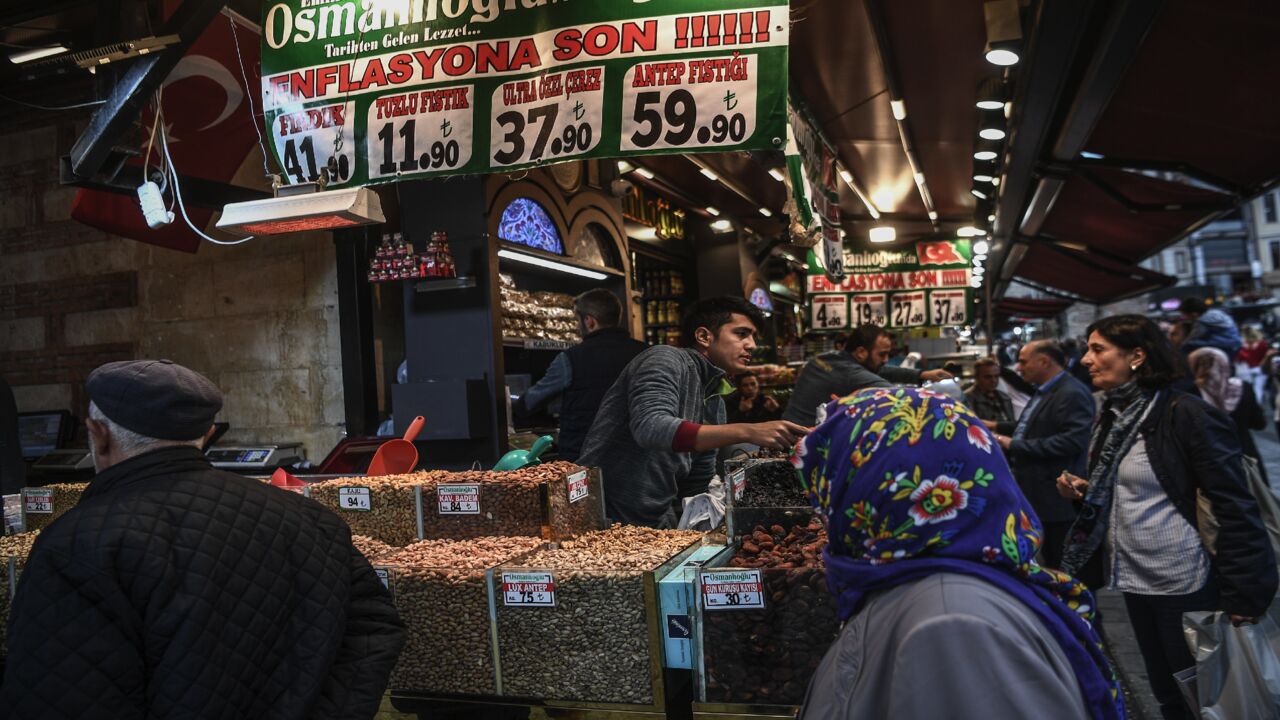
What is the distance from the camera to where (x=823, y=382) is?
5969 mm

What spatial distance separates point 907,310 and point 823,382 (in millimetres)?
8124

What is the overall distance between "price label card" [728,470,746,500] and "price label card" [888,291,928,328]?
439 inches

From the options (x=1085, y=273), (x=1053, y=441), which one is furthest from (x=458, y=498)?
(x=1085, y=273)

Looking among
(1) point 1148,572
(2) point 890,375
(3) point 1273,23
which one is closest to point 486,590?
(1) point 1148,572

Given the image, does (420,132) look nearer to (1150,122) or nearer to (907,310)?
(1150,122)

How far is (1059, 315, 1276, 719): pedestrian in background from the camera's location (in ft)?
10.5

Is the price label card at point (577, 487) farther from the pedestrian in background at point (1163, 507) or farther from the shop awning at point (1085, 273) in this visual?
the shop awning at point (1085, 273)

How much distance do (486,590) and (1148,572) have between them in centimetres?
268

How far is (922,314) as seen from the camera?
44.2ft

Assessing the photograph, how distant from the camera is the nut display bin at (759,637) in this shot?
2.34m

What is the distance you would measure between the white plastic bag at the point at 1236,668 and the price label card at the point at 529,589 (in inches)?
96.0

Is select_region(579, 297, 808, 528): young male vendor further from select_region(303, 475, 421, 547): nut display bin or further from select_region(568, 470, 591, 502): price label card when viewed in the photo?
select_region(303, 475, 421, 547): nut display bin

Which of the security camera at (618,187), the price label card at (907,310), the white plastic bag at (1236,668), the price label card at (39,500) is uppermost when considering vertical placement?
the security camera at (618,187)

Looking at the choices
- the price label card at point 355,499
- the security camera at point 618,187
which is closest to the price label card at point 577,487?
the price label card at point 355,499
